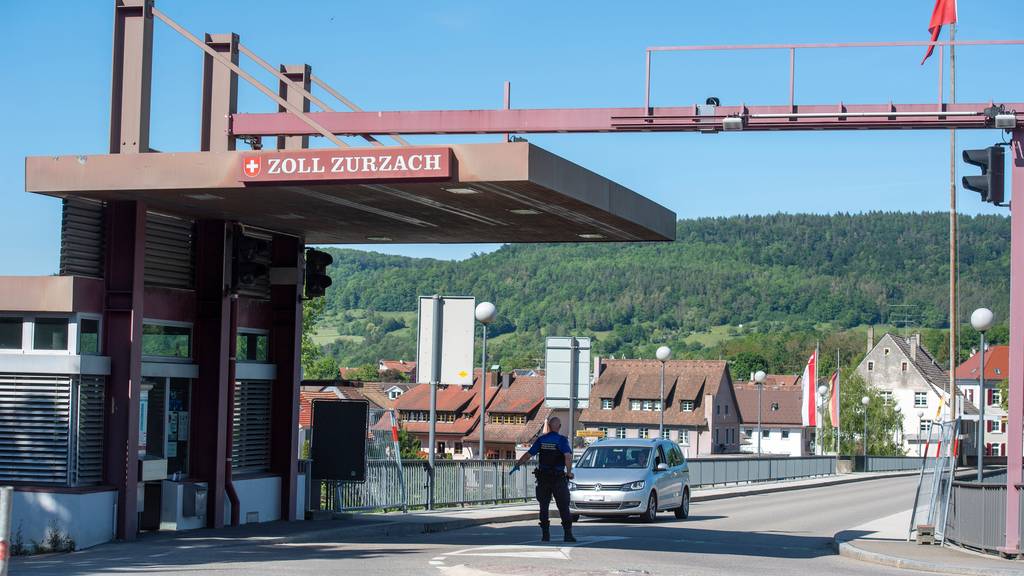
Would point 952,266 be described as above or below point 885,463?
above

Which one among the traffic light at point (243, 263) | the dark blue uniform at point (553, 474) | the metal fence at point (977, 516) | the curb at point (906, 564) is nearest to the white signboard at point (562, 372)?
the curb at point (906, 564)

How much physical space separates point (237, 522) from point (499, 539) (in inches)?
153

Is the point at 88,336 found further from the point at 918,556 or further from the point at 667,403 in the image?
the point at 667,403

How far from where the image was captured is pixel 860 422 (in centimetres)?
10681

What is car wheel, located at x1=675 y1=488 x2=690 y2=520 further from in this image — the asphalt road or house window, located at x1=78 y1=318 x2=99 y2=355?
house window, located at x1=78 y1=318 x2=99 y2=355

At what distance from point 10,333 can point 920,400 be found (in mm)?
121131

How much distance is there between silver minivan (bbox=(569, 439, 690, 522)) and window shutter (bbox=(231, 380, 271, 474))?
230 inches

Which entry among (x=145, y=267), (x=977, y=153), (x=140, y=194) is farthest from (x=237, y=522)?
(x=977, y=153)

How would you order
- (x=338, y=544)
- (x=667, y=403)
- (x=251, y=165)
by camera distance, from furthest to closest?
1. (x=667, y=403)
2. (x=338, y=544)
3. (x=251, y=165)

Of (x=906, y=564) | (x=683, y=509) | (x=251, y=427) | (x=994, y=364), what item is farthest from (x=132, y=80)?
(x=994, y=364)

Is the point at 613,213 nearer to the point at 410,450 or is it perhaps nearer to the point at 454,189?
the point at 454,189

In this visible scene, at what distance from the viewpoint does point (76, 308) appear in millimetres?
16188

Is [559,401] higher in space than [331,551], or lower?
higher

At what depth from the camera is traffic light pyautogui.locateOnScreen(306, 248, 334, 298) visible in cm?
2103
